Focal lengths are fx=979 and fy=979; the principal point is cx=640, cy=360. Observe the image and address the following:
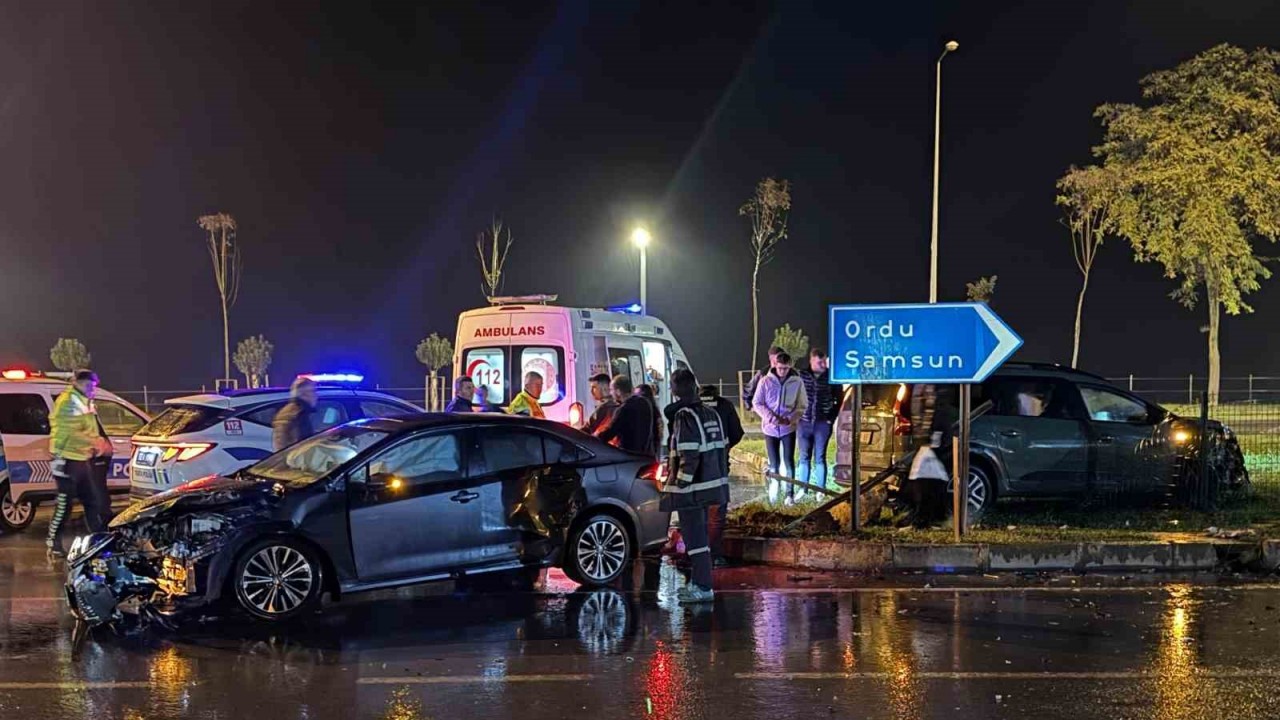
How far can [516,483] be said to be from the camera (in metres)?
8.09

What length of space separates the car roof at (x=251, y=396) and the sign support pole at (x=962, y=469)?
6.35 metres

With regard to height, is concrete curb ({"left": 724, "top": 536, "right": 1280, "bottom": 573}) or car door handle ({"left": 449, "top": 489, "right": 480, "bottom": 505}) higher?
car door handle ({"left": 449, "top": 489, "right": 480, "bottom": 505})

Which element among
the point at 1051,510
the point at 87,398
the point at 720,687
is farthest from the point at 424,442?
the point at 1051,510

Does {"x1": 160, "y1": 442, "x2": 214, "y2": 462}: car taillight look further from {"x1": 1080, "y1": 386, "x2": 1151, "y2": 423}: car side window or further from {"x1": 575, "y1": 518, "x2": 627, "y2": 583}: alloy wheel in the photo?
{"x1": 1080, "y1": 386, "x2": 1151, "y2": 423}: car side window

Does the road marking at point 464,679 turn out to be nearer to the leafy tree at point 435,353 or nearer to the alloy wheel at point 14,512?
the alloy wheel at point 14,512

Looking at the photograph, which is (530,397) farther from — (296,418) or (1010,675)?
(1010,675)

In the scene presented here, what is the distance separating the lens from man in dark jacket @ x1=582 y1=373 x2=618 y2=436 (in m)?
10.1

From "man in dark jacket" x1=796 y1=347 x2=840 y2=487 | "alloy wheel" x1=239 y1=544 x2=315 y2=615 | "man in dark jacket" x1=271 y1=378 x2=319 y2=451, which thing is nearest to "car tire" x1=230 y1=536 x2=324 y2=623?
"alloy wheel" x1=239 y1=544 x2=315 y2=615

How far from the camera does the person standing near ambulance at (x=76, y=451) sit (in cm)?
993

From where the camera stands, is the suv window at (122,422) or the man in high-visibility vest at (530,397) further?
the suv window at (122,422)

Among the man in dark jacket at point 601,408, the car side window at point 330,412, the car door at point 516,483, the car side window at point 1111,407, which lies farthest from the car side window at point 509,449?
the car side window at point 1111,407

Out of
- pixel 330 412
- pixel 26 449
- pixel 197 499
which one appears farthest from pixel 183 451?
pixel 197 499

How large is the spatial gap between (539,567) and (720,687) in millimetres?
2897

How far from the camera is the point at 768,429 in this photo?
12.5m
